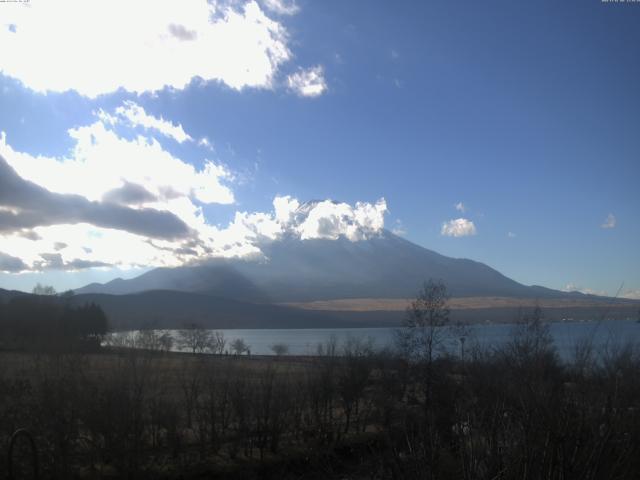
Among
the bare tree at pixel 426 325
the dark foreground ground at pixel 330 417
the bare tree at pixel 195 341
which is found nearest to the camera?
the dark foreground ground at pixel 330 417

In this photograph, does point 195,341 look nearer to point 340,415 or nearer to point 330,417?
point 340,415

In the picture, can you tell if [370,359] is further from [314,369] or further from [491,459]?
[491,459]

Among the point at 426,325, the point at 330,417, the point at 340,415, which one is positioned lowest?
the point at 340,415

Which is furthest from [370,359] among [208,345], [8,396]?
[208,345]

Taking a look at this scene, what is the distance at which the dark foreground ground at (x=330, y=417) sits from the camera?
623 centimetres

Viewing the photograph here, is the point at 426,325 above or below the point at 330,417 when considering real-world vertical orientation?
above

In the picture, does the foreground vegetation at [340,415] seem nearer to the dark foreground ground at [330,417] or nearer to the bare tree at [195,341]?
the dark foreground ground at [330,417]

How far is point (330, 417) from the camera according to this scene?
35.2 meters

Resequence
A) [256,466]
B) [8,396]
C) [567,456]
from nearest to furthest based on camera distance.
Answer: [567,456], [8,396], [256,466]

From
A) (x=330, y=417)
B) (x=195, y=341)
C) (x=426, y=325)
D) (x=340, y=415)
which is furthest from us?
(x=195, y=341)

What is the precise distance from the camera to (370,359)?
44.7 m

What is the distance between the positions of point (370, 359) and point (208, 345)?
56.8m

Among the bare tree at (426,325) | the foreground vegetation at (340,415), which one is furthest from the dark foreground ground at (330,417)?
the bare tree at (426,325)

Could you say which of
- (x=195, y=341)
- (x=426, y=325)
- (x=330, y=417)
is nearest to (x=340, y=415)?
(x=330, y=417)
